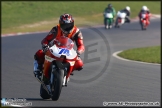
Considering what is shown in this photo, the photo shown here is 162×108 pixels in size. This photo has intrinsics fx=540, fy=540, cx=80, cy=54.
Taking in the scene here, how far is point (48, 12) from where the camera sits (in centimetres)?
4547

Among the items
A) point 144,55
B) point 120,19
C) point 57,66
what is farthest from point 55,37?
point 120,19

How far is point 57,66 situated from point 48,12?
121 feet

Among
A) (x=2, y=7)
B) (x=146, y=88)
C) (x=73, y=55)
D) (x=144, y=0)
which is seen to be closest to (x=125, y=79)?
(x=146, y=88)

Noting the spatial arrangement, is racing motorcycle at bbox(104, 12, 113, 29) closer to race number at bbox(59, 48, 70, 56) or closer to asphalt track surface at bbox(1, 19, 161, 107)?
asphalt track surface at bbox(1, 19, 161, 107)

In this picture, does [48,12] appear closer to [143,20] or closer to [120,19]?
[120,19]

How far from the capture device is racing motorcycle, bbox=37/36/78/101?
8719 millimetres

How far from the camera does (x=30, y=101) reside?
8969mm

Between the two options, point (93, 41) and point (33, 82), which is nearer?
point (33, 82)

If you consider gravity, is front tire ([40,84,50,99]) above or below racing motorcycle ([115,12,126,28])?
below

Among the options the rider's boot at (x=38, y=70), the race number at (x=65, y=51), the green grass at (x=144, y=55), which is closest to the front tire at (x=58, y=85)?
the race number at (x=65, y=51)

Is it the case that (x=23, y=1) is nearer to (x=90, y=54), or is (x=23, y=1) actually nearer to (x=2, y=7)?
(x=2, y=7)

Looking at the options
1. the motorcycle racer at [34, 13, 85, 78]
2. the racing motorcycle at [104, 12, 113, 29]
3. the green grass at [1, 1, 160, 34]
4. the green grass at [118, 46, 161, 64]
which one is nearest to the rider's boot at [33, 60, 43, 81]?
the motorcycle racer at [34, 13, 85, 78]

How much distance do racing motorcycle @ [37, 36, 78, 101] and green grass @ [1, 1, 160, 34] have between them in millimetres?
23681

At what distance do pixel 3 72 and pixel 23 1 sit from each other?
35.0 meters
